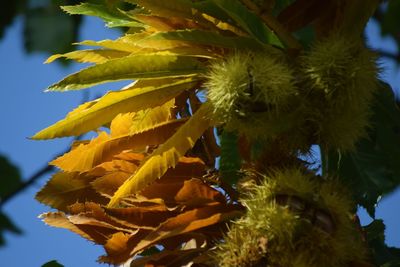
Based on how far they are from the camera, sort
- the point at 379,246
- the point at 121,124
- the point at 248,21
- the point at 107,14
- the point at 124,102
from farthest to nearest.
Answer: the point at 379,246 < the point at 107,14 < the point at 121,124 < the point at 124,102 < the point at 248,21

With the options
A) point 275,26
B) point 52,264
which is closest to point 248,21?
point 275,26

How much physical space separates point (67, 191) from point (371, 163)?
708mm

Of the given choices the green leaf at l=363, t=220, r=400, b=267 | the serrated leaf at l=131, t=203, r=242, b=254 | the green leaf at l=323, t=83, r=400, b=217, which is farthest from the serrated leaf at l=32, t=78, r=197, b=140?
the green leaf at l=363, t=220, r=400, b=267

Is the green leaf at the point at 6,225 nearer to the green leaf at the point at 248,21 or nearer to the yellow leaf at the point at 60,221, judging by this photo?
the yellow leaf at the point at 60,221

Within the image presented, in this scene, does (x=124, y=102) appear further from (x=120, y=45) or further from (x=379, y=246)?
(x=379, y=246)

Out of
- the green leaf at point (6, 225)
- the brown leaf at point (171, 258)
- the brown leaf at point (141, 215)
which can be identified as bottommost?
the green leaf at point (6, 225)

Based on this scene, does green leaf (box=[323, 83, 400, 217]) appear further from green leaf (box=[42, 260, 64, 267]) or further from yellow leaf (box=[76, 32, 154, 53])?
green leaf (box=[42, 260, 64, 267])

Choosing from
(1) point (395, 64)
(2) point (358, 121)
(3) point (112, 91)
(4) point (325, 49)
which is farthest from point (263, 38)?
(1) point (395, 64)

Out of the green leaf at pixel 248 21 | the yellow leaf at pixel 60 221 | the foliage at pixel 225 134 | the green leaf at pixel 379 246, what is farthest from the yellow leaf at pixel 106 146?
the green leaf at pixel 379 246

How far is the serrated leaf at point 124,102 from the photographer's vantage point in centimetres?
162

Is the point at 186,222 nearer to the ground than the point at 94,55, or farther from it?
nearer to the ground

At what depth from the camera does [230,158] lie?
67.9 inches

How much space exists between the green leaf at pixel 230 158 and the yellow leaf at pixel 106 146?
0.11 m

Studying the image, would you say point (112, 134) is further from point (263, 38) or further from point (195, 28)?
point (263, 38)
